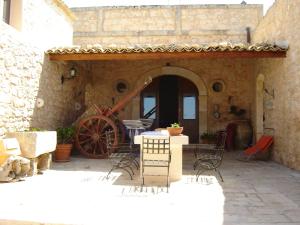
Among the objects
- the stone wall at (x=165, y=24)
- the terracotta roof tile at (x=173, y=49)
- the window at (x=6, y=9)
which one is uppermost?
the stone wall at (x=165, y=24)

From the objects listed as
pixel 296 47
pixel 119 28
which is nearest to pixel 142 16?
pixel 119 28

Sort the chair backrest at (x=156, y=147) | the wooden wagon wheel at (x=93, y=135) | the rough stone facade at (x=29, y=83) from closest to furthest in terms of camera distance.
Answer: the chair backrest at (x=156, y=147)
the rough stone facade at (x=29, y=83)
the wooden wagon wheel at (x=93, y=135)

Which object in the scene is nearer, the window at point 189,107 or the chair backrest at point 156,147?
the chair backrest at point 156,147

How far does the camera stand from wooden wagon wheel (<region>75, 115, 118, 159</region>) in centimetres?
741

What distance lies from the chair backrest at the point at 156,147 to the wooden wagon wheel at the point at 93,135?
2.67 m

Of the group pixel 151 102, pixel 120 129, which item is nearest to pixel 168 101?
pixel 151 102

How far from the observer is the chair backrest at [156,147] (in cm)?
458

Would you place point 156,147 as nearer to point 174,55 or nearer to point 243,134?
point 174,55

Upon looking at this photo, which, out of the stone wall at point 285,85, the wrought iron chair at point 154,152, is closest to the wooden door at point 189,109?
the stone wall at point 285,85

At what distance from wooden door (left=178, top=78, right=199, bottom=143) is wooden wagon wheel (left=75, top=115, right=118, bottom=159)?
3847mm

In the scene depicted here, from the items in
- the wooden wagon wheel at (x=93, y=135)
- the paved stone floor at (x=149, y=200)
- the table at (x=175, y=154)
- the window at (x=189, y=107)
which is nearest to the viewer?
the paved stone floor at (x=149, y=200)

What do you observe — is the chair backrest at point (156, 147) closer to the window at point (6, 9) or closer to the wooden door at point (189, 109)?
the window at point (6, 9)

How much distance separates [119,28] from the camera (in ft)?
37.7

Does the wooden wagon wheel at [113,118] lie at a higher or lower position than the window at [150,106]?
lower
